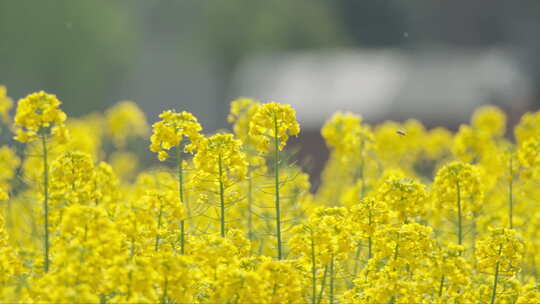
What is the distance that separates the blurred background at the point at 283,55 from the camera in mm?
27938

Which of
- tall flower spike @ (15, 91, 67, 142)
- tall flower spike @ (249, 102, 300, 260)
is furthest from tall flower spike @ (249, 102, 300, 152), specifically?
tall flower spike @ (15, 91, 67, 142)

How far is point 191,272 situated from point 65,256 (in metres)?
0.66

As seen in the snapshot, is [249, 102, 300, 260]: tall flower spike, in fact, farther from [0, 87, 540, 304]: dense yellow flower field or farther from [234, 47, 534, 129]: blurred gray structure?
[234, 47, 534, 129]: blurred gray structure

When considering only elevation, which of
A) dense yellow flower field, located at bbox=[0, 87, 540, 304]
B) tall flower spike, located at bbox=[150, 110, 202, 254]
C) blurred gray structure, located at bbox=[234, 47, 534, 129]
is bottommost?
dense yellow flower field, located at bbox=[0, 87, 540, 304]

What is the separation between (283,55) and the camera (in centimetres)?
3762

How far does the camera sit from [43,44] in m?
30.0

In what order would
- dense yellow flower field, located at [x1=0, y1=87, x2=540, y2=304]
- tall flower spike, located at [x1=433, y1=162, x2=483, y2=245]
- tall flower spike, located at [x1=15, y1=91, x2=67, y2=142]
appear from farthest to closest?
1. tall flower spike, located at [x1=433, y1=162, x2=483, y2=245]
2. tall flower spike, located at [x1=15, y1=91, x2=67, y2=142]
3. dense yellow flower field, located at [x1=0, y1=87, x2=540, y2=304]

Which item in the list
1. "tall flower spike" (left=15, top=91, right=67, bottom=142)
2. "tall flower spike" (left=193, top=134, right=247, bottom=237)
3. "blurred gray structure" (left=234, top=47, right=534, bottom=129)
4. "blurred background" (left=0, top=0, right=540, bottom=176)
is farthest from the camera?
"blurred background" (left=0, top=0, right=540, bottom=176)

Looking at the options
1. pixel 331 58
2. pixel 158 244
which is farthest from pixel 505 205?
pixel 331 58

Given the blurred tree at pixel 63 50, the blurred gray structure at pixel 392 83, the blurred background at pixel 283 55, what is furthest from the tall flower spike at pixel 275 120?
the blurred tree at pixel 63 50

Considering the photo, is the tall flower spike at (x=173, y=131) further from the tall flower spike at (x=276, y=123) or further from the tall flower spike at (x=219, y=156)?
the tall flower spike at (x=276, y=123)

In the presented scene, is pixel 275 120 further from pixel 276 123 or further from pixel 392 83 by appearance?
pixel 392 83

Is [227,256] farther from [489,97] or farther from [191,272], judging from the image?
[489,97]

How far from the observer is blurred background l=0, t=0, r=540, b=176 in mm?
27938
